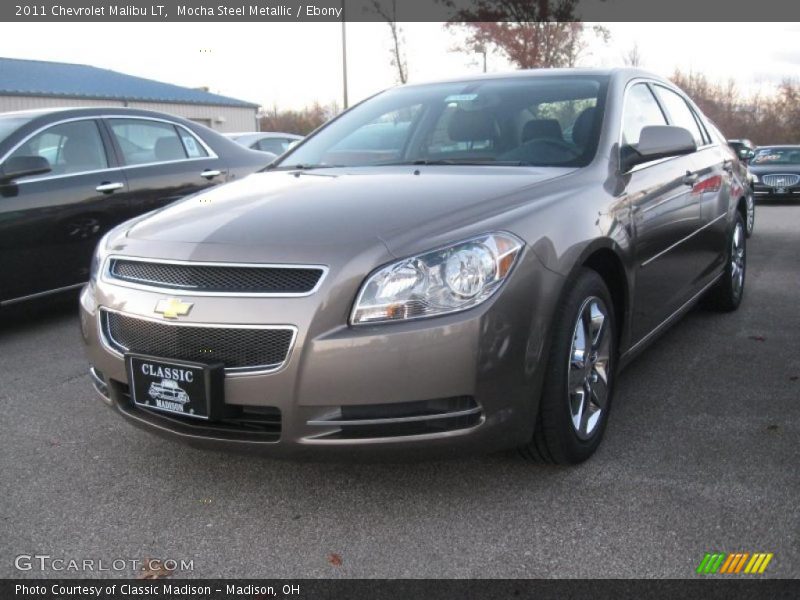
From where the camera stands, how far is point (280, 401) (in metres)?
2.46

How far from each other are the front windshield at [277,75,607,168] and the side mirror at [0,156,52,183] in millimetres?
2036

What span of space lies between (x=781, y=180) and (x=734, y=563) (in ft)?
49.7

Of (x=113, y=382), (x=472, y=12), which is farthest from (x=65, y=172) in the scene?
(x=472, y=12)

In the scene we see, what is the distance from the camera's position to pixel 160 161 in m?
6.32

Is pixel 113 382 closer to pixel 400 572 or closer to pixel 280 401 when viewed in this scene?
pixel 280 401

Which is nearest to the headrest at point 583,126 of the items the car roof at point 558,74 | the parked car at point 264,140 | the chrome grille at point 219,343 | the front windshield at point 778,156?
the car roof at point 558,74

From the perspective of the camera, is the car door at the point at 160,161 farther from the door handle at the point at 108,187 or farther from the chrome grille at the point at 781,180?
the chrome grille at the point at 781,180

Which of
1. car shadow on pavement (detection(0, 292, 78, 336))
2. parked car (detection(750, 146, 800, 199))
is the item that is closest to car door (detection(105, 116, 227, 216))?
car shadow on pavement (detection(0, 292, 78, 336))

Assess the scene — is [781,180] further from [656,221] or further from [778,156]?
[656,221]

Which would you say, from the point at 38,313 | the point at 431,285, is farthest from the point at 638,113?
the point at 38,313

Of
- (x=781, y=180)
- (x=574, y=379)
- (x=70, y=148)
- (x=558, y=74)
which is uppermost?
(x=558, y=74)

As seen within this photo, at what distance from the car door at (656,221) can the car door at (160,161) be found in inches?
147

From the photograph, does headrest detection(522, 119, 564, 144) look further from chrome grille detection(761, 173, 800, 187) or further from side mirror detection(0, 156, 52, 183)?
chrome grille detection(761, 173, 800, 187)

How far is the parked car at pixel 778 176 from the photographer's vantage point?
15.6m
